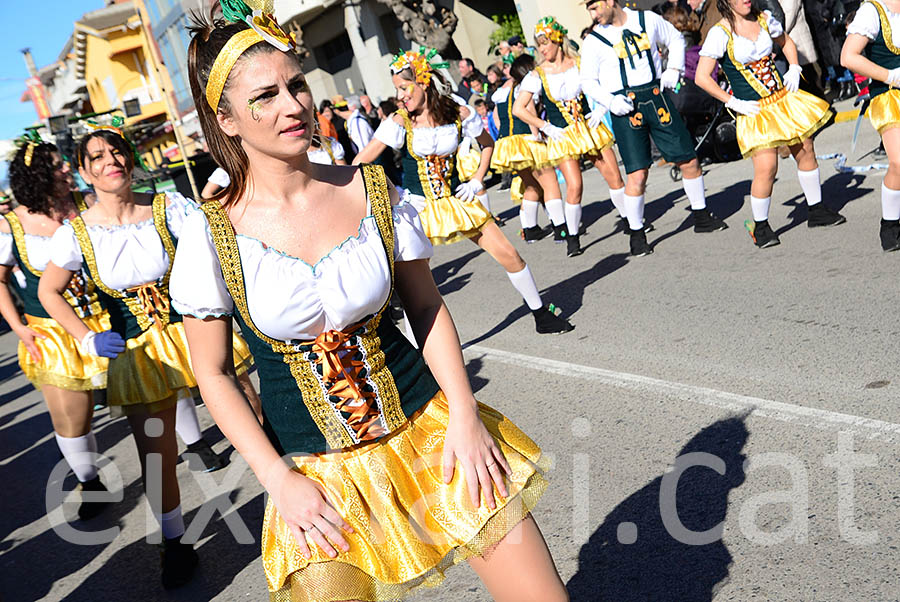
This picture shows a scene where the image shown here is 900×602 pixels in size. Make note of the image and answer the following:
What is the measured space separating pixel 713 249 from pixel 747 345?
2.75m

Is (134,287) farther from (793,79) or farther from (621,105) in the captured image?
(793,79)

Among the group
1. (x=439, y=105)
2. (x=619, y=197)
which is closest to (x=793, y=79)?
(x=619, y=197)

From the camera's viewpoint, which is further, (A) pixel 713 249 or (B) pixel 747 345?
(A) pixel 713 249

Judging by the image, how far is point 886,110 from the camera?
6.13 metres

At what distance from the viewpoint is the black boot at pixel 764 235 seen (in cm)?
748

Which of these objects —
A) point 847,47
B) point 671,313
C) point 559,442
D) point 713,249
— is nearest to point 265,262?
point 559,442

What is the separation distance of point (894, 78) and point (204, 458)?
520 cm

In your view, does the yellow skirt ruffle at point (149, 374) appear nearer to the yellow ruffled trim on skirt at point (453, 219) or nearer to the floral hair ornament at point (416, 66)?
the yellow ruffled trim on skirt at point (453, 219)

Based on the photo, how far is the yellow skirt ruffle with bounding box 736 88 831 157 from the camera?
7.18 meters

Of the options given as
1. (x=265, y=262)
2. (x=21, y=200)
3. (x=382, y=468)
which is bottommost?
(x=382, y=468)

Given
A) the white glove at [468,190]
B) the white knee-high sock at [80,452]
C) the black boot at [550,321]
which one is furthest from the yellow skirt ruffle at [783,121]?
the white knee-high sock at [80,452]

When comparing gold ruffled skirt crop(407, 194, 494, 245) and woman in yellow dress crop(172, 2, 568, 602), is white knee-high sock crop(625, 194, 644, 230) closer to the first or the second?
gold ruffled skirt crop(407, 194, 494, 245)

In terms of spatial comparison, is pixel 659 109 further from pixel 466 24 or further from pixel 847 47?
pixel 466 24

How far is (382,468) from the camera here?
2381 mm
